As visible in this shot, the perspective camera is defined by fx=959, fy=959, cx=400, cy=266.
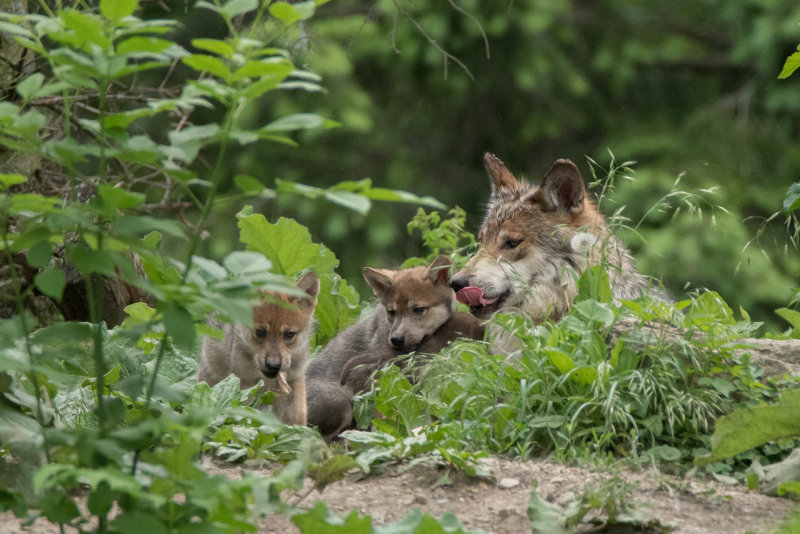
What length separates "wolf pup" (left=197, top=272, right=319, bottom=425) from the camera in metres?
4.57

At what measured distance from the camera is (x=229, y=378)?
3.93 meters

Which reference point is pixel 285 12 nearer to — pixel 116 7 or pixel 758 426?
pixel 116 7

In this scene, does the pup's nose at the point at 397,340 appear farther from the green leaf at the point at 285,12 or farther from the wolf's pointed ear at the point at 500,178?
the green leaf at the point at 285,12

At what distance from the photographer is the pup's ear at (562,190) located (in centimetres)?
470

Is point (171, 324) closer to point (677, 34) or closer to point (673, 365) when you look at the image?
point (673, 365)

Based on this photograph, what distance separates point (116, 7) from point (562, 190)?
3254 millimetres

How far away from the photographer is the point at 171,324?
1.83 meters

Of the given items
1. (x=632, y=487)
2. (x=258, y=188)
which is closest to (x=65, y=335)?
(x=258, y=188)

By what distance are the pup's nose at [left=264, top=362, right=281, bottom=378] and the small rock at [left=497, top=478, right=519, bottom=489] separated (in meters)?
1.80

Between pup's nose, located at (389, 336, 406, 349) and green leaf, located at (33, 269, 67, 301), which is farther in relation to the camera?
pup's nose, located at (389, 336, 406, 349)

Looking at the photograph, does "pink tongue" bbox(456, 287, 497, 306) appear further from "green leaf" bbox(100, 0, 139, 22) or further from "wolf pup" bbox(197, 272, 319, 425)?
"green leaf" bbox(100, 0, 139, 22)

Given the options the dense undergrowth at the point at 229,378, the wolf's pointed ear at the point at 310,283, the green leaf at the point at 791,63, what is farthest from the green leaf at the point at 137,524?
the wolf's pointed ear at the point at 310,283

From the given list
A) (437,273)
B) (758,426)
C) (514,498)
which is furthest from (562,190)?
(514,498)

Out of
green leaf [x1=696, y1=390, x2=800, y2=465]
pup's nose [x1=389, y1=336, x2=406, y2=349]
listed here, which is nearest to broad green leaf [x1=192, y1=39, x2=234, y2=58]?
green leaf [x1=696, y1=390, x2=800, y2=465]
